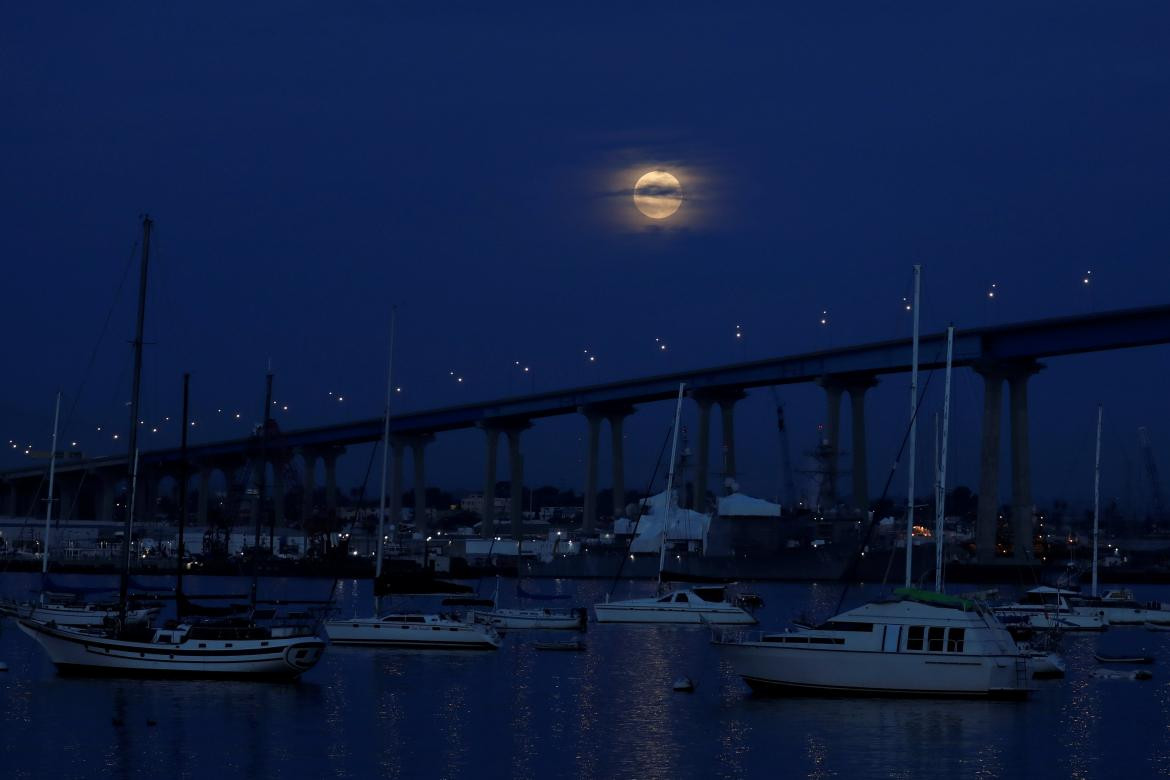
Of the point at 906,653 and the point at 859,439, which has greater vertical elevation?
the point at 859,439

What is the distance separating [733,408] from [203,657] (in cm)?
10134

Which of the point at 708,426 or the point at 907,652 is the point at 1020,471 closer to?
the point at 708,426

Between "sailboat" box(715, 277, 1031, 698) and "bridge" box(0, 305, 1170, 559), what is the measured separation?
38397 mm

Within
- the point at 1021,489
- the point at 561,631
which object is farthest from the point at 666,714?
the point at 1021,489

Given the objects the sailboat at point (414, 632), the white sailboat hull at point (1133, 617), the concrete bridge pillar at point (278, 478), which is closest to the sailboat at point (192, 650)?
the sailboat at point (414, 632)

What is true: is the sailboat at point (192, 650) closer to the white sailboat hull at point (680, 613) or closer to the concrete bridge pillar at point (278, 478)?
the white sailboat hull at point (680, 613)

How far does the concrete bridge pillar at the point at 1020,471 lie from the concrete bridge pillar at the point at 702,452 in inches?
1203

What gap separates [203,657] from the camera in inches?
1646

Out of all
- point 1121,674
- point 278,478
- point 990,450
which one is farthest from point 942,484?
point 278,478

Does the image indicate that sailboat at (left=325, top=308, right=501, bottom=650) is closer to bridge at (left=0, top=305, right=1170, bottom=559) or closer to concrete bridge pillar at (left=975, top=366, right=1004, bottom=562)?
bridge at (left=0, top=305, right=1170, bottom=559)

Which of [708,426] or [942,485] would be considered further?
[708,426]

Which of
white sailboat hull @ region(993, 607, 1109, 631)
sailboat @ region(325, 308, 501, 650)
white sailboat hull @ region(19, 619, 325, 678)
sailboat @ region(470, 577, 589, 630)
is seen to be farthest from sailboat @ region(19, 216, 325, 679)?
white sailboat hull @ region(993, 607, 1109, 631)

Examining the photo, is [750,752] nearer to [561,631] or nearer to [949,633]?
[949,633]

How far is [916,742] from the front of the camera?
3369 cm
